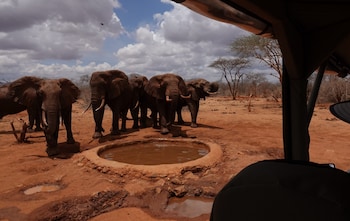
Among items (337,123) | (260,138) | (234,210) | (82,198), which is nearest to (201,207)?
(82,198)

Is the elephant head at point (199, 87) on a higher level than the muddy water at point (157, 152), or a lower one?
higher

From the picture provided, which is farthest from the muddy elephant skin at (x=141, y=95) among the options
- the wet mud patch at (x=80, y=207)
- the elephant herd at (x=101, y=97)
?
the wet mud patch at (x=80, y=207)

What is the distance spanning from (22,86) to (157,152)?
5464mm

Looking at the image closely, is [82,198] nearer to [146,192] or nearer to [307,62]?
[146,192]

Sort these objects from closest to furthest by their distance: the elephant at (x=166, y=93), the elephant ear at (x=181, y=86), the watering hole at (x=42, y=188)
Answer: the watering hole at (x=42, y=188)
the elephant at (x=166, y=93)
the elephant ear at (x=181, y=86)

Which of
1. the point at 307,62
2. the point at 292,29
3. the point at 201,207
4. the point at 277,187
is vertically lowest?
the point at 201,207

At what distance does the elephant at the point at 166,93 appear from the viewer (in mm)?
11041

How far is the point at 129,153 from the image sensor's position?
8.05 meters

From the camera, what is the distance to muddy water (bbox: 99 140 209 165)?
739 centimetres

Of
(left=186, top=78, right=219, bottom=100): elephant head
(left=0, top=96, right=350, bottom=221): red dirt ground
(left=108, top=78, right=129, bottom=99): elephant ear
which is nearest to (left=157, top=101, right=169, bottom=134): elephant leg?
(left=108, top=78, right=129, bottom=99): elephant ear

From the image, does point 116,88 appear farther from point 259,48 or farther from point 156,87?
point 259,48

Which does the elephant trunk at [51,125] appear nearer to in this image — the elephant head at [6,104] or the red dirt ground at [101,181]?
the red dirt ground at [101,181]

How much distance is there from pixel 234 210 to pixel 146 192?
14.7 ft

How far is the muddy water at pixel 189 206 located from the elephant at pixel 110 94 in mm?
5904
